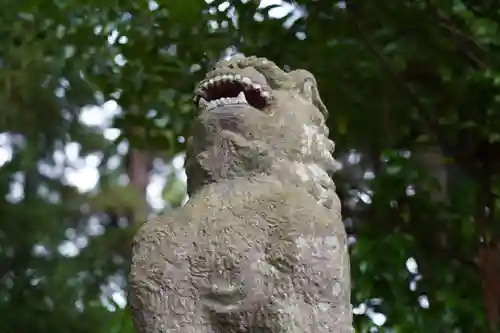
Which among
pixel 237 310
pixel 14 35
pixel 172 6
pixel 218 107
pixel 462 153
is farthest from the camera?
pixel 14 35

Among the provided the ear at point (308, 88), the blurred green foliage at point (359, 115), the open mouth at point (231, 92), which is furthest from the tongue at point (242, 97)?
the blurred green foliage at point (359, 115)

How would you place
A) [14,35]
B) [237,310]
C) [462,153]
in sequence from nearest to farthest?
[237,310] → [462,153] → [14,35]

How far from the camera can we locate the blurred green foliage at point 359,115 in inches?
136

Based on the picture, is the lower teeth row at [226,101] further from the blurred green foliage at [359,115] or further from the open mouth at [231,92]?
the blurred green foliage at [359,115]

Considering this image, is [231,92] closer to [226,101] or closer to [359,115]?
[226,101]

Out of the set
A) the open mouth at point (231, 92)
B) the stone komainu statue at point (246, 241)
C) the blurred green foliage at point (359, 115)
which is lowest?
the blurred green foliage at point (359, 115)

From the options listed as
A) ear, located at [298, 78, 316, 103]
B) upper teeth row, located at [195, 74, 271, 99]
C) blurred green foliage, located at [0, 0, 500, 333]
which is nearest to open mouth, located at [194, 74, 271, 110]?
upper teeth row, located at [195, 74, 271, 99]

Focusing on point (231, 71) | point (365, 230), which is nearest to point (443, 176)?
point (365, 230)

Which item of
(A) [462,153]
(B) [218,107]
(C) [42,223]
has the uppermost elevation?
(B) [218,107]

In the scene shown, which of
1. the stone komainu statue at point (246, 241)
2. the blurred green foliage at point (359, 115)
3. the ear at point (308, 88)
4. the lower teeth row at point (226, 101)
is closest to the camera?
the stone komainu statue at point (246, 241)

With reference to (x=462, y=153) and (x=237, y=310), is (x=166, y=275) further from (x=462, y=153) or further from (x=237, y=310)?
(x=462, y=153)

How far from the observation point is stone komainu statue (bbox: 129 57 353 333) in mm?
1831

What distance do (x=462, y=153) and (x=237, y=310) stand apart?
2.03 meters

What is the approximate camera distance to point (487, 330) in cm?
336
